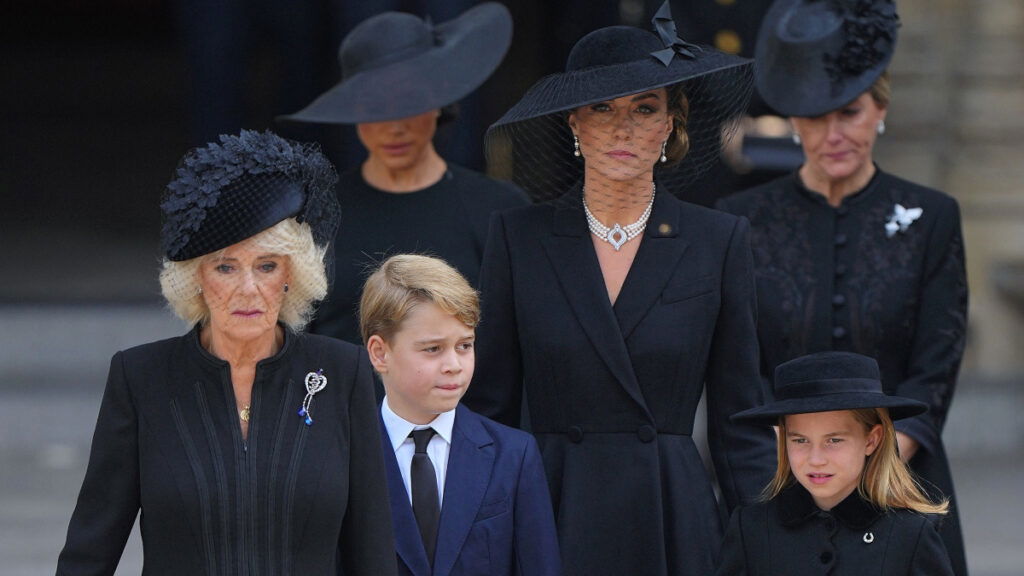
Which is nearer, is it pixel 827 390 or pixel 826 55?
pixel 827 390

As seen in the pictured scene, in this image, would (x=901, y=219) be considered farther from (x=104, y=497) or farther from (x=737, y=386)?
(x=104, y=497)

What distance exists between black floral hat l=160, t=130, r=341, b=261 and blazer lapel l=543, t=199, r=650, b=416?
2.41 feet

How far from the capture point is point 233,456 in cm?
342

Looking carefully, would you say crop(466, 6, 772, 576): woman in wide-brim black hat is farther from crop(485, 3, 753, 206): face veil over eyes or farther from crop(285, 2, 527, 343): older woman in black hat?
crop(285, 2, 527, 343): older woman in black hat

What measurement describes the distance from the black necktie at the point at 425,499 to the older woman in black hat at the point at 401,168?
3.07 feet

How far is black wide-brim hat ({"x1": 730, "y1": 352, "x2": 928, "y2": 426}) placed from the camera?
147 inches

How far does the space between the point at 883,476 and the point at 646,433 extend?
1.63 ft

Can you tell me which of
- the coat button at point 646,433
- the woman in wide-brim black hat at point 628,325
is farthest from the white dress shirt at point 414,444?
the coat button at point 646,433

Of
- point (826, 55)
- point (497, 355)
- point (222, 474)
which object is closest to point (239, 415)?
point (222, 474)

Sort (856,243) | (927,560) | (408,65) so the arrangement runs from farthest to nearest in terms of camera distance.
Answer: (408,65) < (856,243) < (927,560)

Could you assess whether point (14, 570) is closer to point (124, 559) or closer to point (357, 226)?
point (124, 559)

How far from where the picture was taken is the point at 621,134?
4.05m

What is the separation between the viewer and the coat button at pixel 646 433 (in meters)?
4.03

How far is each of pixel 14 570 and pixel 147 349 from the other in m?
3.10
